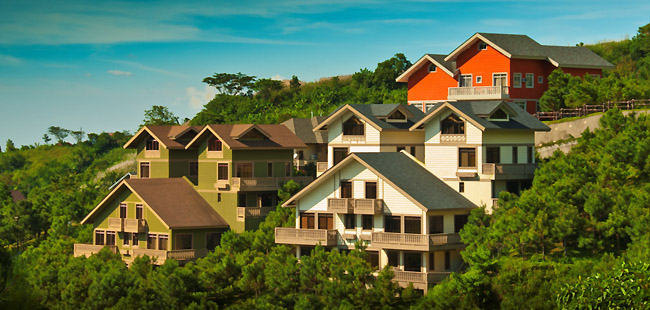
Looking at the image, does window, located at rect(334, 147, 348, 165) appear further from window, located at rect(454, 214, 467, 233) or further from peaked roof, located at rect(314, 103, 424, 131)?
window, located at rect(454, 214, 467, 233)

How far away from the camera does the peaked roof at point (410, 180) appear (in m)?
63.5

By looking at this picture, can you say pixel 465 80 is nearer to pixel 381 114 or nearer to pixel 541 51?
pixel 541 51

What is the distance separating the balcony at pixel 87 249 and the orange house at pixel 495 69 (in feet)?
90.8

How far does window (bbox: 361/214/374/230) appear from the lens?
2552 inches

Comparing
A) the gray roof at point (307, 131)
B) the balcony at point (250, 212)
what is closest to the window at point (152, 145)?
the balcony at point (250, 212)

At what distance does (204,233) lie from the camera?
240 ft

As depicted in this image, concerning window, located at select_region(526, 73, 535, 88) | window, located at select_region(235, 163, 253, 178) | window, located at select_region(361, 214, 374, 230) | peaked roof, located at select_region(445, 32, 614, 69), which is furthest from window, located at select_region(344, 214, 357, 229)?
window, located at select_region(526, 73, 535, 88)

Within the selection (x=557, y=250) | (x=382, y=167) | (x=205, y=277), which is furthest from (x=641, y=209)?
(x=205, y=277)

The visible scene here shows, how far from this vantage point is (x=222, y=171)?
246ft

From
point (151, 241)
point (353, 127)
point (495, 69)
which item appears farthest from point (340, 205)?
point (495, 69)

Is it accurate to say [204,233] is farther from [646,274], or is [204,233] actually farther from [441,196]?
[646,274]

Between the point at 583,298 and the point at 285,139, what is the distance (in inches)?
1417

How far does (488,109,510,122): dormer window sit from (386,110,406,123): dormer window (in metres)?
8.15

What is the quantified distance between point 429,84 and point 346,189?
76.6 feet
